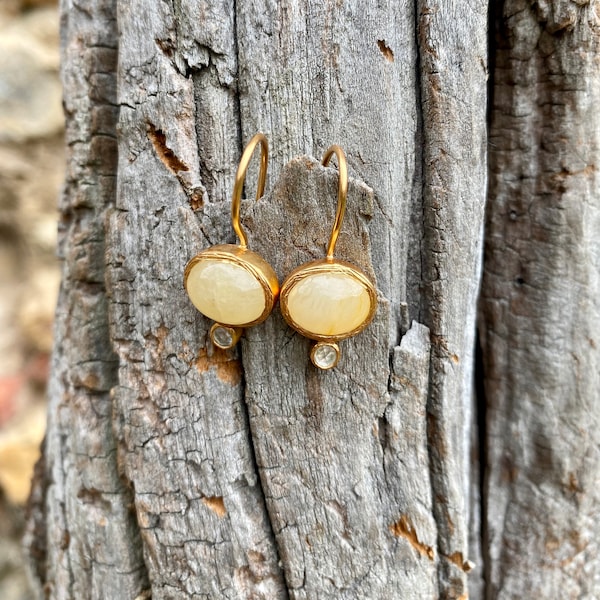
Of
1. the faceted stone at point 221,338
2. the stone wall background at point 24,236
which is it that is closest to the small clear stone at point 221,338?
the faceted stone at point 221,338

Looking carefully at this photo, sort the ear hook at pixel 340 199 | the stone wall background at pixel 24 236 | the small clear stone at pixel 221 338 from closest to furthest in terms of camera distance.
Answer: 1. the ear hook at pixel 340 199
2. the small clear stone at pixel 221 338
3. the stone wall background at pixel 24 236

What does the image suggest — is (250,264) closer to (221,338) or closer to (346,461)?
(221,338)

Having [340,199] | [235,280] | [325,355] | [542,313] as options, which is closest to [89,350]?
[235,280]

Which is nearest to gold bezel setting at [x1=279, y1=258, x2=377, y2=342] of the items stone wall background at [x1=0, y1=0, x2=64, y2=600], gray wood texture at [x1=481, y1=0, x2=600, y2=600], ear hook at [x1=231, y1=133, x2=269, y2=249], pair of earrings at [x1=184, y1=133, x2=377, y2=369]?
pair of earrings at [x1=184, y1=133, x2=377, y2=369]

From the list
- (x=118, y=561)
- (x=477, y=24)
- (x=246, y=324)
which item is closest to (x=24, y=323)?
(x=118, y=561)

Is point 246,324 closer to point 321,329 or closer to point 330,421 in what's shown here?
point 321,329

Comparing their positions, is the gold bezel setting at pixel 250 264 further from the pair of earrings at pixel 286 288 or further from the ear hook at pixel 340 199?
the ear hook at pixel 340 199
